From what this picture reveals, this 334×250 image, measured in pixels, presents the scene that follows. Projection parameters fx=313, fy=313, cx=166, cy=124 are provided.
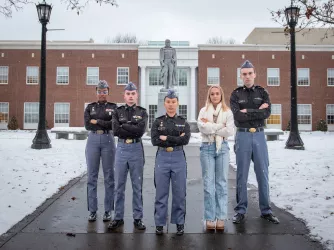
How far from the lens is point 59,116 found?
29.7 m

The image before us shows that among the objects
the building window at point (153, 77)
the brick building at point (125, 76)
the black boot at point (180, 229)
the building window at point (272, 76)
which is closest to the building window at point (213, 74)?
the brick building at point (125, 76)

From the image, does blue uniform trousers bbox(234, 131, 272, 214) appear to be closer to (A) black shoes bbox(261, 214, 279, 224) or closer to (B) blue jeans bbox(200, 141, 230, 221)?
(A) black shoes bbox(261, 214, 279, 224)

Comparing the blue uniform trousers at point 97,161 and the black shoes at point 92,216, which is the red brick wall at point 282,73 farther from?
the black shoes at point 92,216

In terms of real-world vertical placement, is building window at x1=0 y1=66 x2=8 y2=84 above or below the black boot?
above

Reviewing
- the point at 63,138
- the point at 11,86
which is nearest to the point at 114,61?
the point at 11,86

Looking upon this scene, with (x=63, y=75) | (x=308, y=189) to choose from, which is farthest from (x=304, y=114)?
(x=308, y=189)

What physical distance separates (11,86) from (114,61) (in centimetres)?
1015

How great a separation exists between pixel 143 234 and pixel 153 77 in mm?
26486

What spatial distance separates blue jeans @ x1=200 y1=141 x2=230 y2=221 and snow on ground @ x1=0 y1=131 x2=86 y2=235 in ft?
8.66

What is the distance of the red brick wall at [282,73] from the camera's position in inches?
1177

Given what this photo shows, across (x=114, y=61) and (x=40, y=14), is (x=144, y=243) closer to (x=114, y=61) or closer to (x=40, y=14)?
(x=40, y=14)

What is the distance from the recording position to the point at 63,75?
1181 inches

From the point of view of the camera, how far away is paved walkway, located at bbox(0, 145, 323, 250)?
3.57 meters

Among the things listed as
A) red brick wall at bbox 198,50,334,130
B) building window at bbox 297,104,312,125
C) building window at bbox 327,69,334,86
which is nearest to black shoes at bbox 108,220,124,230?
red brick wall at bbox 198,50,334,130
